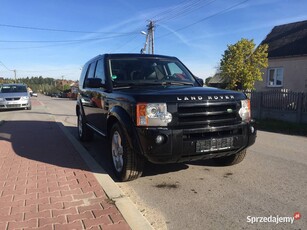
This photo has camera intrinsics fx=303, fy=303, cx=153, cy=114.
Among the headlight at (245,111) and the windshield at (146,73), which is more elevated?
the windshield at (146,73)

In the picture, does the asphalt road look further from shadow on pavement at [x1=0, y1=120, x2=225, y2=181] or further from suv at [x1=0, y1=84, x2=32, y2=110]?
suv at [x1=0, y1=84, x2=32, y2=110]

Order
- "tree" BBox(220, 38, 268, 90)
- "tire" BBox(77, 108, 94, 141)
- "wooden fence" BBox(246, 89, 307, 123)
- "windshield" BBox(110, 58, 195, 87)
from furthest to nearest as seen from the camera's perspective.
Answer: "tree" BBox(220, 38, 268, 90)
"wooden fence" BBox(246, 89, 307, 123)
"tire" BBox(77, 108, 94, 141)
"windshield" BBox(110, 58, 195, 87)

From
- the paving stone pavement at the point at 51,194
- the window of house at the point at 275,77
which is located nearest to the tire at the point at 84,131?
the paving stone pavement at the point at 51,194

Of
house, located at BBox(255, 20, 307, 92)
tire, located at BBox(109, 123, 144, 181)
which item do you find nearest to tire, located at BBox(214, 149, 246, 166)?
tire, located at BBox(109, 123, 144, 181)

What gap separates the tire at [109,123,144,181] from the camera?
14.1ft

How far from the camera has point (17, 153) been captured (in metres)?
6.36

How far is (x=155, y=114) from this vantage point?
13.0ft

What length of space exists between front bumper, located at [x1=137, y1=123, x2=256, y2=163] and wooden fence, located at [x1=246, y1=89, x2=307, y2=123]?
909 cm

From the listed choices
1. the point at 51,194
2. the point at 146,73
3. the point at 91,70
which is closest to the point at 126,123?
the point at 51,194

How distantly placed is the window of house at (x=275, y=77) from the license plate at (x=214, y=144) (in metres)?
18.8

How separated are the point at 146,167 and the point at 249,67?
16.6 metres

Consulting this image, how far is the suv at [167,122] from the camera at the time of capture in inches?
156

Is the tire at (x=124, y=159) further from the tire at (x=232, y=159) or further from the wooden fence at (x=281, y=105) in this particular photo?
the wooden fence at (x=281, y=105)

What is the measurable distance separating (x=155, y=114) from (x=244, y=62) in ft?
59.1
